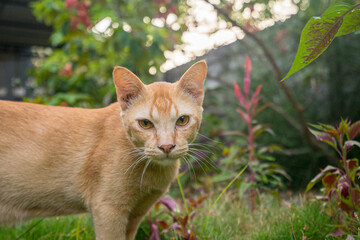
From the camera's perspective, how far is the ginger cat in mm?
1812

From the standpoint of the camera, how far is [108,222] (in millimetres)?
1793

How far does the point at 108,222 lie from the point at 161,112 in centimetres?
68

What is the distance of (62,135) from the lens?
6.48 feet

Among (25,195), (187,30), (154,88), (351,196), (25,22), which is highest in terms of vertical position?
(25,22)

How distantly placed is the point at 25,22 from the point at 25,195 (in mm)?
7791

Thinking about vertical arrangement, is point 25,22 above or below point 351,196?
Result: above

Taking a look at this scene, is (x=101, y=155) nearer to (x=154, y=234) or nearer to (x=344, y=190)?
(x=154, y=234)

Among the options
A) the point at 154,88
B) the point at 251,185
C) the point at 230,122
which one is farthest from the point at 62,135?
the point at 230,122

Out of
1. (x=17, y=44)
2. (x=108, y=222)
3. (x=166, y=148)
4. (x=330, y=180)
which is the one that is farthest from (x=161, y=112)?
(x=17, y=44)

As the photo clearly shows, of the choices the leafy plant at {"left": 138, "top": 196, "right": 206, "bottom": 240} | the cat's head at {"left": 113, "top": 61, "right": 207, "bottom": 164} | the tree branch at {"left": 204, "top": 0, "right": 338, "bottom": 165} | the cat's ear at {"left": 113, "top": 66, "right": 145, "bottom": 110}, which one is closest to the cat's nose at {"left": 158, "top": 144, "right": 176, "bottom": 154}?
the cat's head at {"left": 113, "top": 61, "right": 207, "bottom": 164}

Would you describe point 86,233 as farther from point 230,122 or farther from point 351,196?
point 230,122

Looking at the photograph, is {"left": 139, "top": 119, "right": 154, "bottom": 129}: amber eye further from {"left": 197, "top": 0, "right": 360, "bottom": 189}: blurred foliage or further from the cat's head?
{"left": 197, "top": 0, "right": 360, "bottom": 189}: blurred foliage

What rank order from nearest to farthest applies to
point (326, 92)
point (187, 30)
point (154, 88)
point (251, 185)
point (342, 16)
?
point (342, 16), point (154, 88), point (251, 185), point (326, 92), point (187, 30)

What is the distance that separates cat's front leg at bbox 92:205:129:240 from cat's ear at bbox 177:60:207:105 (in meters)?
0.80
